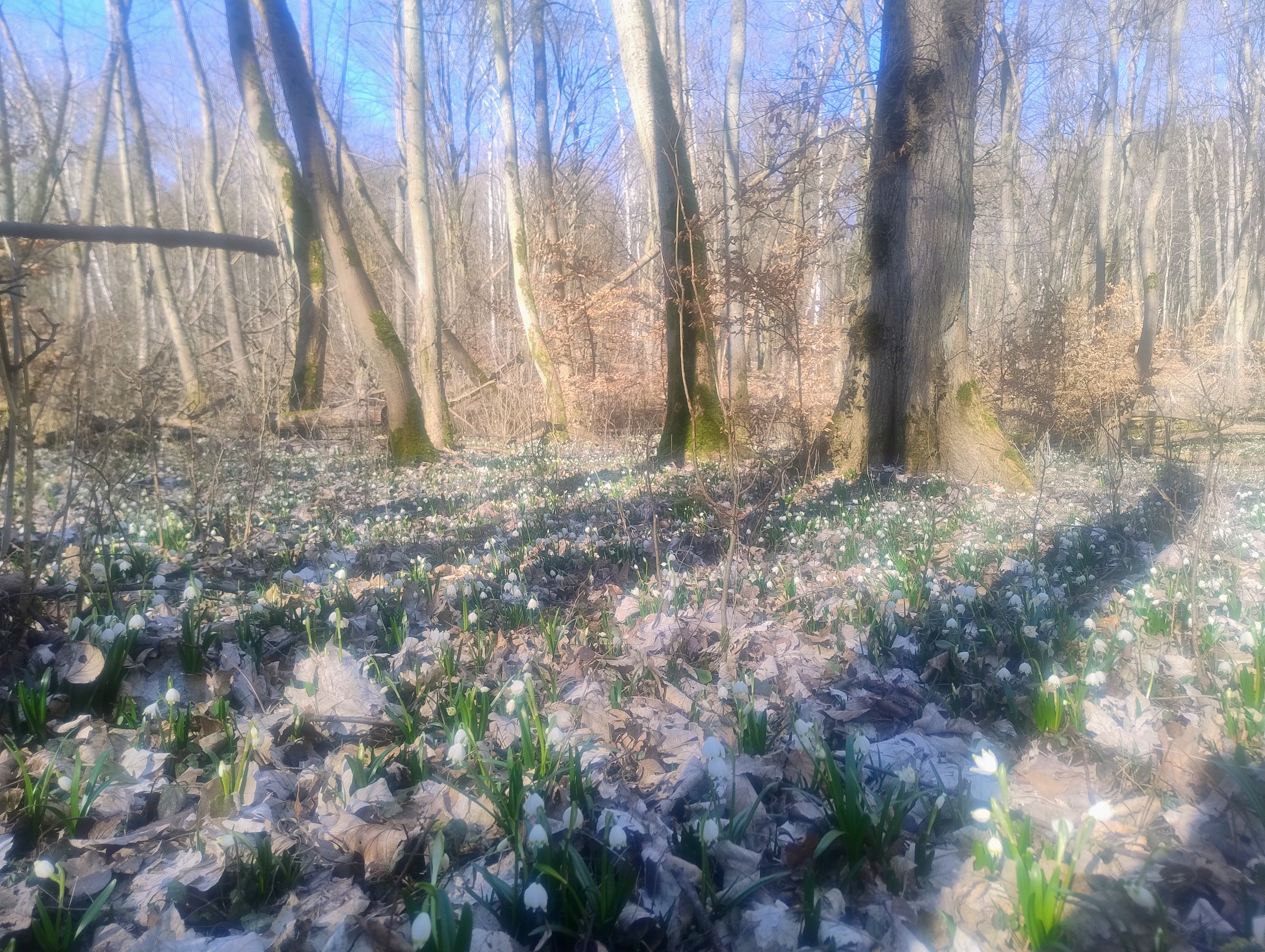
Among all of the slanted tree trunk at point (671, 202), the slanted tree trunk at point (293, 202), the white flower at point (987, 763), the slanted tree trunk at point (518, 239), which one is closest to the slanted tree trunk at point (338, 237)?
the slanted tree trunk at point (293, 202)

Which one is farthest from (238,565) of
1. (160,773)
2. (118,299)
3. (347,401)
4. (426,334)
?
(347,401)

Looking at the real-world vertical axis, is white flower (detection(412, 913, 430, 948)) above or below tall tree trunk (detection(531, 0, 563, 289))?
below

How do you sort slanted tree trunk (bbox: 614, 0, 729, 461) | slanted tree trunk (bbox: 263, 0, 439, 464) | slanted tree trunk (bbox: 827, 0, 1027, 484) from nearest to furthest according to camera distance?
slanted tree trunk (bbox: 827, 0, 1027, 484) → slanted tree trunk (bbox: 614, 0, 729, 461) → slanted tree trunk (bbox: 263, 0, 439, 464)

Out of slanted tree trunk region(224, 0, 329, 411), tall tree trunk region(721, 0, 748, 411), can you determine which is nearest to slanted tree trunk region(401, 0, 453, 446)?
A: slanted tree trunk region(224, 0, 329, 411)

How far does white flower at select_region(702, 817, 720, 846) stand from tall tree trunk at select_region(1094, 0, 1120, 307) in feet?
54.2

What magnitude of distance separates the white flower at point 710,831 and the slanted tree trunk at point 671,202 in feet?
20.3

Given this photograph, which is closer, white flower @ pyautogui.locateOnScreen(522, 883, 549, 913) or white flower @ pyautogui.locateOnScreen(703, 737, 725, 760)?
white flower @ pyautogui.locateOnScreen(522, 883, 549, 913)

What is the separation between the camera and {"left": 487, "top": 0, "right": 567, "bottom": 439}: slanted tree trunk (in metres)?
13.4

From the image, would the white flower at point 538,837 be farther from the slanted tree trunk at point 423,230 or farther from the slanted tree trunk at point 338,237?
the slanted tree trunk at point 423,230

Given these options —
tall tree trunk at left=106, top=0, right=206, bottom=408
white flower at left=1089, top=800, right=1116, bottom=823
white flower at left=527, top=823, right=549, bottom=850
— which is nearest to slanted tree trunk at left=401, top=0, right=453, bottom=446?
tall tree trunk at left=106, top=0, right=206, bottom=408

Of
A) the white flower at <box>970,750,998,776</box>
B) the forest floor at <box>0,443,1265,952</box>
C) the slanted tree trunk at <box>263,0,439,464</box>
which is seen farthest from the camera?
the slanted tree trunk at <box>263,0,439,464</box>

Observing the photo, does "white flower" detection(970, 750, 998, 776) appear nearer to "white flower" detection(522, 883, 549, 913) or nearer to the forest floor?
the forest floor

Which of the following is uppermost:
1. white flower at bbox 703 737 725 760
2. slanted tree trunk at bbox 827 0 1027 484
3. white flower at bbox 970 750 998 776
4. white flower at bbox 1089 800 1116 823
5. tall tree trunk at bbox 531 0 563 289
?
tall tree trunk at bbox 531 0 563 289

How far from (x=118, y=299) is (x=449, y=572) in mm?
9361
